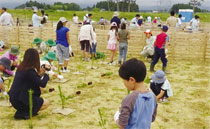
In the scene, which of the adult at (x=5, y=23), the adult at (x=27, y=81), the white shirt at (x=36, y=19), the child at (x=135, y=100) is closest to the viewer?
the child at (x=135, y=100)

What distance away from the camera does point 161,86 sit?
5.78m

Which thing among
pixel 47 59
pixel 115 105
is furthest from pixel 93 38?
pixel 115 105

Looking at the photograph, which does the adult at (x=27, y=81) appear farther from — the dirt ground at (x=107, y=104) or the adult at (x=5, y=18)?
the adult at (x=5, y=18)

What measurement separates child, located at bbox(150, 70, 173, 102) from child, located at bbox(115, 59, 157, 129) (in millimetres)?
3221

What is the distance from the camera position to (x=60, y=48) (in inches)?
310

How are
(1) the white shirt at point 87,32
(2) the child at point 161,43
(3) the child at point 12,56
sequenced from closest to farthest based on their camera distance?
(3) the child at point 12,56
(2) the child at point 161,43
(1) the white shirt at point 87,32

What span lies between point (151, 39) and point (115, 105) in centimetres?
465

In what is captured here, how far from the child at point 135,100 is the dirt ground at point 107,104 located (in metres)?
1.98

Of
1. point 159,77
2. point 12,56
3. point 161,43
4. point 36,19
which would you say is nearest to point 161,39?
point 161,43

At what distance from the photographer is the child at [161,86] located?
5.57m

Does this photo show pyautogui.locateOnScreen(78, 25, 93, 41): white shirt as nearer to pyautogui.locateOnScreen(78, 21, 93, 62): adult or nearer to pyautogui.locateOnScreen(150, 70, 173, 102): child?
pyautogui.locateOnScreen(78, 21, 93, 62): adult

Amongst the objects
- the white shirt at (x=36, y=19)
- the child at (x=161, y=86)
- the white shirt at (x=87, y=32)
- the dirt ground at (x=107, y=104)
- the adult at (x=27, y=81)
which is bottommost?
the dirt ground at (x=107, y=104)

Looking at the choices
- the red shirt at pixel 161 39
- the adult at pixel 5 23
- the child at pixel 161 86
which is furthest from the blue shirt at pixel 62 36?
the adult at pixel 5 23

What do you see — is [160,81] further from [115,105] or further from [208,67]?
[208,67]
